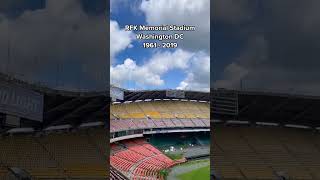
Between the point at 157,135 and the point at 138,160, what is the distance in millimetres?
1243

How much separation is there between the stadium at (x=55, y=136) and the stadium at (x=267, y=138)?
3441 mm

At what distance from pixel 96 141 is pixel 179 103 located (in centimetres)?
278

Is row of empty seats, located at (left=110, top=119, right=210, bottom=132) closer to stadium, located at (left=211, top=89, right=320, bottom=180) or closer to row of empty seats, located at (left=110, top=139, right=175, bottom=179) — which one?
row of empty seats, located at (left=110, top=139, right=175, bottom=179)

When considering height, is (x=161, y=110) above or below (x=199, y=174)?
above

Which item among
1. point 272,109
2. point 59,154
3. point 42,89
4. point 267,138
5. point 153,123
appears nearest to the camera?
point 42,89

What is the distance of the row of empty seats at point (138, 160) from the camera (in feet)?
35.1

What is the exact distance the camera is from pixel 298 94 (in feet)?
41.7

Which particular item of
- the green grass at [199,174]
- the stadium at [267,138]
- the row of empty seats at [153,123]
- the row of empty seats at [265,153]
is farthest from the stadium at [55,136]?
the row of empty seats at [265,153]

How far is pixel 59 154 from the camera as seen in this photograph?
38.7 feet

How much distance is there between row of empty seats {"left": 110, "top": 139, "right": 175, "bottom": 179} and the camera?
35.1ft

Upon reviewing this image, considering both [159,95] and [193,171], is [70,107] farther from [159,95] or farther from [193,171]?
[193,171]

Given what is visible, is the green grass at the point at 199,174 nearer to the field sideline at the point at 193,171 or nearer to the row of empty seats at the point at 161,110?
the field sideline at the point at 193,171

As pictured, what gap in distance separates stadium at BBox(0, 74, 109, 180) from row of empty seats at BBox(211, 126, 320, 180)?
3628 mm

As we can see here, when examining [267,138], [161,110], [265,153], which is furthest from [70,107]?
[267,138]
